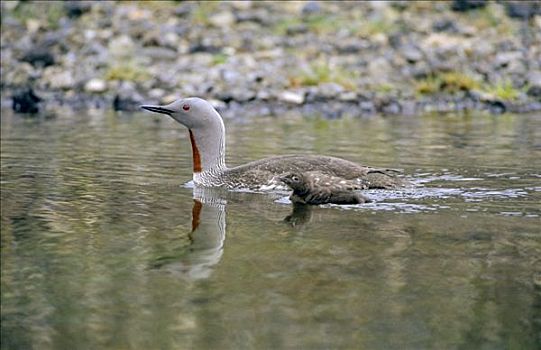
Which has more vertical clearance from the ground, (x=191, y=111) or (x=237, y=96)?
(x=191, y=111)

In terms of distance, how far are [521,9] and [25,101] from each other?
13898 mm

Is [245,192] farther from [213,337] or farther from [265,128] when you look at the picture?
[265,128]

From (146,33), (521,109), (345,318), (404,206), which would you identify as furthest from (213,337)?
(146,33)

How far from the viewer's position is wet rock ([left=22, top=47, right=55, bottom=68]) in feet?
99.4

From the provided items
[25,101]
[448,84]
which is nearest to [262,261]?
[25,101]

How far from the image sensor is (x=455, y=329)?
6277 millimetres

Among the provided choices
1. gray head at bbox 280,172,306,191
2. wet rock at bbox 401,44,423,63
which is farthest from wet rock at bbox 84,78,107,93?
gray head at bbox 280,172,306,191

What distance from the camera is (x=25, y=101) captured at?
27.3 m

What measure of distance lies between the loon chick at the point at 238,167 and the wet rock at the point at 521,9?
20.6 m

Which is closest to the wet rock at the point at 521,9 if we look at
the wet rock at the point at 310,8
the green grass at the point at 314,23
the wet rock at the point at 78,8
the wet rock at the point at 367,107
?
the green grass at the point at 314,23

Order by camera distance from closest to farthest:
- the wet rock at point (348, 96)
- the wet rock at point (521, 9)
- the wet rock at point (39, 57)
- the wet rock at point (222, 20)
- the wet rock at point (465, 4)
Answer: the wet rock at point (348, 96), the wet rock at point (39, 57), the wet rock at point (222, 20), the wet rock at point (521, 9), the wet rock at point (465, 4)

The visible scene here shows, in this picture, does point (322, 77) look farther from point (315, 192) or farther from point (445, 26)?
point (315, 192)

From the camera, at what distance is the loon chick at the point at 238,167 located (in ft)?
38.9

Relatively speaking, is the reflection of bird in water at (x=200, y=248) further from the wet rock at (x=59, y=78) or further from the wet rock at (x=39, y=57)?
the wet rock at (x=39, y=57)
